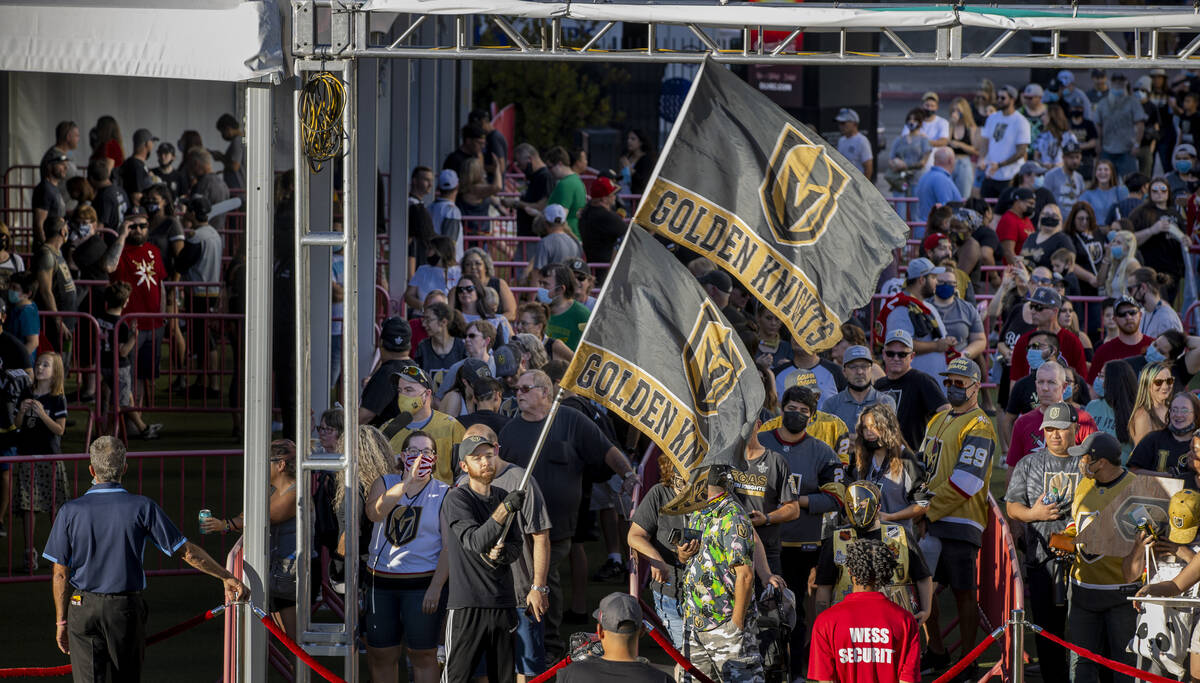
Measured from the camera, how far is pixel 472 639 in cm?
868

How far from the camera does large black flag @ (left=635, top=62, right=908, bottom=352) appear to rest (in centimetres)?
851

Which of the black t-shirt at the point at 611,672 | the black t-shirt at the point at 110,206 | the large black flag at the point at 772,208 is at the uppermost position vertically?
the black t-shirt at the point at 110,206

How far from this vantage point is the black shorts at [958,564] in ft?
32.7

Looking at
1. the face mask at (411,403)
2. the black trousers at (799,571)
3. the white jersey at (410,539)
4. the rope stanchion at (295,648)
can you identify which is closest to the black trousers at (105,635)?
the rope stanchion at (295,648)

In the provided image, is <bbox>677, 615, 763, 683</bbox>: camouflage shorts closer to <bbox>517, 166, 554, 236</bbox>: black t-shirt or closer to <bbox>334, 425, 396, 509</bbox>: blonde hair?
<bbox>334, 425, 396, 509</bbox>: blonde hair

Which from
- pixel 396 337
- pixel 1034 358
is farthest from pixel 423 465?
pixel 1034 358

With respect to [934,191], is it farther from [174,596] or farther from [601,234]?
[174,596]

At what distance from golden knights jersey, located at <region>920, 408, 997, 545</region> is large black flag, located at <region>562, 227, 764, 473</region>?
2052mm

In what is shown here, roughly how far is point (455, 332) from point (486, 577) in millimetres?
4864

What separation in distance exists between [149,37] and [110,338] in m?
8.47

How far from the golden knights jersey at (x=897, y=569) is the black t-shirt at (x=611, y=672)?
2.35 metres

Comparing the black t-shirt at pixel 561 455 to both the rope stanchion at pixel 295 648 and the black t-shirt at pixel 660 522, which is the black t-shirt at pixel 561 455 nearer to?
the black t-shirt at pixel 660 522

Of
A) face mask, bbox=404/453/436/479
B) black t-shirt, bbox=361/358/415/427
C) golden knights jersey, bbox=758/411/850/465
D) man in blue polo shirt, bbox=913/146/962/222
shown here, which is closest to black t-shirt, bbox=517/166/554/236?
man in blue polo shirt, bbox=913/146/962/222

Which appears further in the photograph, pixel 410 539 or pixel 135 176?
pixel 135 176
